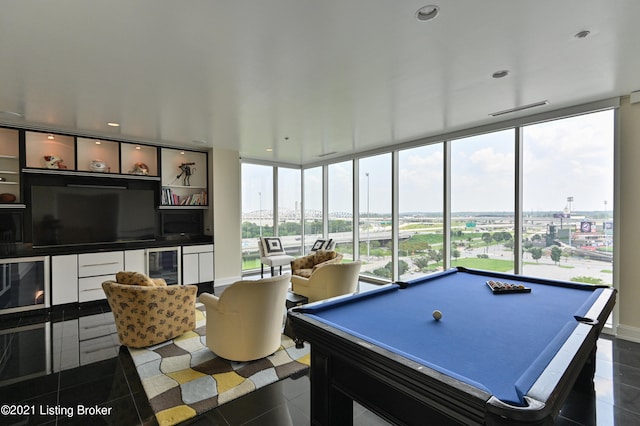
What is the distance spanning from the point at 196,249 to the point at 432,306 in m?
4.84

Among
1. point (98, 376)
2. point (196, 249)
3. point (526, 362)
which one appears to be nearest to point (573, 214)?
point (526, 362)

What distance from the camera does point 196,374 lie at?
8.84 feet

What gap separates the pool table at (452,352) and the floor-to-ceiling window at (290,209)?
560 cm

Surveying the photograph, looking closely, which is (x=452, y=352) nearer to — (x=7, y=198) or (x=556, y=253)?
(x=556, y=253)

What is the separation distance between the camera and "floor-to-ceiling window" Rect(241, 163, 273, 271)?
721 cm

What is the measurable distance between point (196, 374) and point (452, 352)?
7.52ft

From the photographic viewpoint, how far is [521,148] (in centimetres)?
433

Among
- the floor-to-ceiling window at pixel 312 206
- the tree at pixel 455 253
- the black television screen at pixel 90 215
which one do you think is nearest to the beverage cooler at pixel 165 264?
the black television screen at pixel 90 215

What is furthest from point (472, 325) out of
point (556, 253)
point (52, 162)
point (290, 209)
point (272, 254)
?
point (290, 209)

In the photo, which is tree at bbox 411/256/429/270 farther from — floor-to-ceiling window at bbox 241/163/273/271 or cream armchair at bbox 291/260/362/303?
floor-to-ceiling window at bbox 241/163/273/271

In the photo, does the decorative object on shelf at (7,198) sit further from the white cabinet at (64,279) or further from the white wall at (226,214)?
the white wall at (226,214)

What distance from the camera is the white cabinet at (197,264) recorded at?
5.65m

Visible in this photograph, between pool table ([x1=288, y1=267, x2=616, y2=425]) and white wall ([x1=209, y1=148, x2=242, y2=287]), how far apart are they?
14.8 feet

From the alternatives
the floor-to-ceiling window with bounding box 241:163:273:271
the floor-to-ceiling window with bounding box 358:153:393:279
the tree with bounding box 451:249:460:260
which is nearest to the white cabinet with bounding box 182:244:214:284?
the floor-to-ceiling window with bounding box 241:163:273:271
